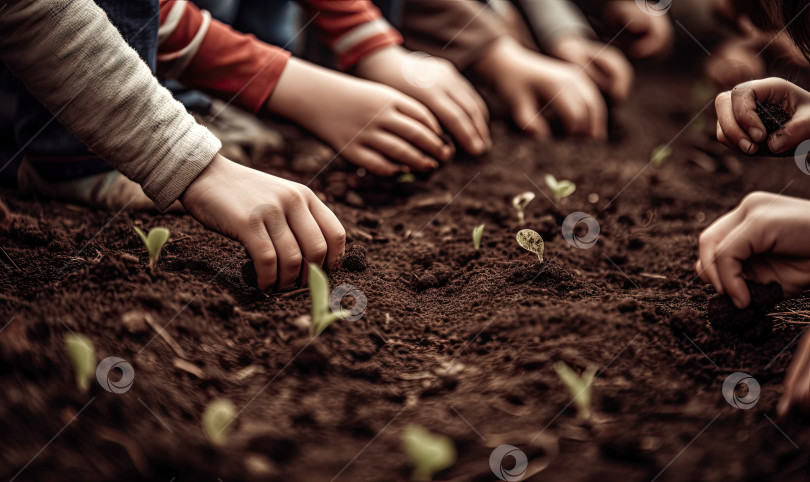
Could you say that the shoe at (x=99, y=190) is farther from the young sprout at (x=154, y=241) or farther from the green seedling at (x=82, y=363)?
the green seedling at (x=82, y=363)

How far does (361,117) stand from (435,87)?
28cm

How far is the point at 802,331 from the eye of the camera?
1018 mm

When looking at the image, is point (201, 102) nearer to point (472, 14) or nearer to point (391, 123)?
point (391, 123)

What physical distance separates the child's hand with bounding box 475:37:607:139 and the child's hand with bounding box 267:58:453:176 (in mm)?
565

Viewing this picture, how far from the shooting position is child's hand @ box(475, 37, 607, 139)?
80.9 inches

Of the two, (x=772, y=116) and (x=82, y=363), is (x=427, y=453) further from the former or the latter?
(x=772, y=116)

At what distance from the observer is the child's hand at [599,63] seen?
2221 millimetres

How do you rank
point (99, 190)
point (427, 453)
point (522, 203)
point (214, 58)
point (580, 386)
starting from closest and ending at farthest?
point (427, 453)
point (580, 386)
point (99, 190)
point (214, 58)
point (522, 203)

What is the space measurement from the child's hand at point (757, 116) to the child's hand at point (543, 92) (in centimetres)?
110

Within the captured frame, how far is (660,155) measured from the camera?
200 cm

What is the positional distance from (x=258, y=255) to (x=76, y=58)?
16.6 inches

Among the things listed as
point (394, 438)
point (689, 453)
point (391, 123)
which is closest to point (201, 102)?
point (391, 123)

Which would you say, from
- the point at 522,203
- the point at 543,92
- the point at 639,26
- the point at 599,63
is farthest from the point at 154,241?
the point at 639,26

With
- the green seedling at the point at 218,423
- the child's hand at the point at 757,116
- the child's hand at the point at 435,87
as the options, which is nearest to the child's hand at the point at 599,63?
the child's hand at the point at 435,87
